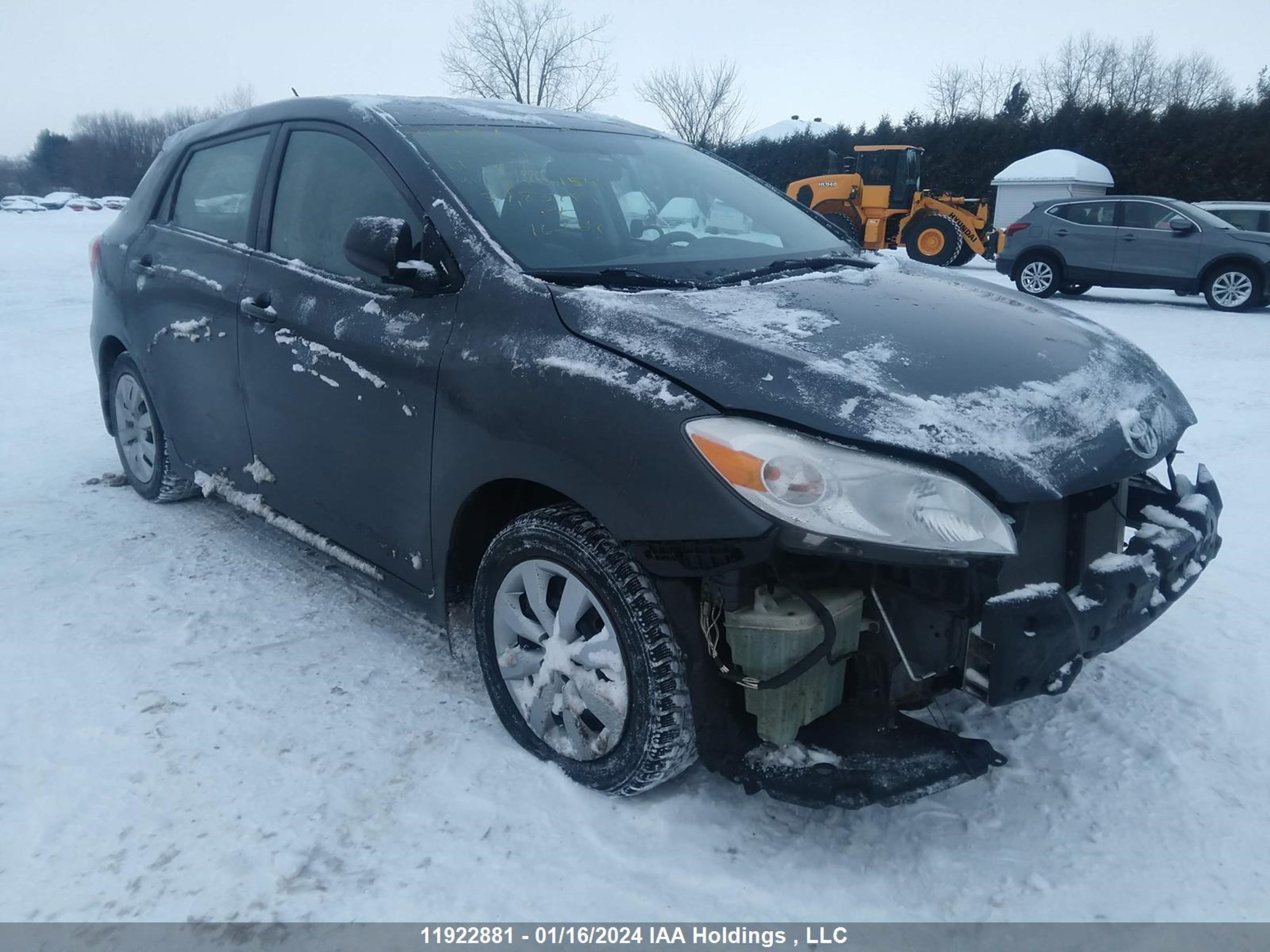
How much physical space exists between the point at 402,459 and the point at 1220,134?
28.4m

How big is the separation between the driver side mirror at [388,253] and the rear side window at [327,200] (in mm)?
76

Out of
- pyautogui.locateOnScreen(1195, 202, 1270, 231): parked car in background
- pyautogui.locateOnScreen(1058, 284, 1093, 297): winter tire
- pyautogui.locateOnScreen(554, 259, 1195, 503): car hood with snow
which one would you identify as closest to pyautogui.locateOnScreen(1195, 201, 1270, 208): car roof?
pyautogui.locateOnScreen(1195, 202, 1270, 231): parked car in background

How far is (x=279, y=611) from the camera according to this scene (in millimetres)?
3451

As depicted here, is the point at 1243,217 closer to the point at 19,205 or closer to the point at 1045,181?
the point at 1045,181

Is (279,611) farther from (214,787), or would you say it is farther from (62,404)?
(62,404)

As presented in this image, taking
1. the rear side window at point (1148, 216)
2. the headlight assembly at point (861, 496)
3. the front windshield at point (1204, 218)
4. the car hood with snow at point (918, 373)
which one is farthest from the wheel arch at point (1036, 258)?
the headlight assembly at point (861, 496)

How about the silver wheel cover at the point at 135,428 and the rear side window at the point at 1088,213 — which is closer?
the silver wheel cover at the point at 135,428

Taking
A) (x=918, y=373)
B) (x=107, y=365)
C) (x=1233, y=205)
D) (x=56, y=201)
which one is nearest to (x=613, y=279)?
(x=918, y=373)

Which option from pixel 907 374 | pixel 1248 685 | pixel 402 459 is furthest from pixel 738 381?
pixel 1248 685

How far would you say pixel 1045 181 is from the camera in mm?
24922

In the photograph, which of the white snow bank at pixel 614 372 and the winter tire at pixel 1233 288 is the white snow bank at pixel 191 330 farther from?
the winter tire at pixel 1233 288

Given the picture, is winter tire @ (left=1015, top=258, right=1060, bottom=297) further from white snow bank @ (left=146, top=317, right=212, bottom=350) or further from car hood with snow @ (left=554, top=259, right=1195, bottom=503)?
white snow bank @ (left=146, top=317, right=212, bottom=350)

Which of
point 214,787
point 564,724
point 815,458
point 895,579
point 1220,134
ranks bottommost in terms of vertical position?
point 214,787

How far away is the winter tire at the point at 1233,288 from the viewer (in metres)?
11.9
